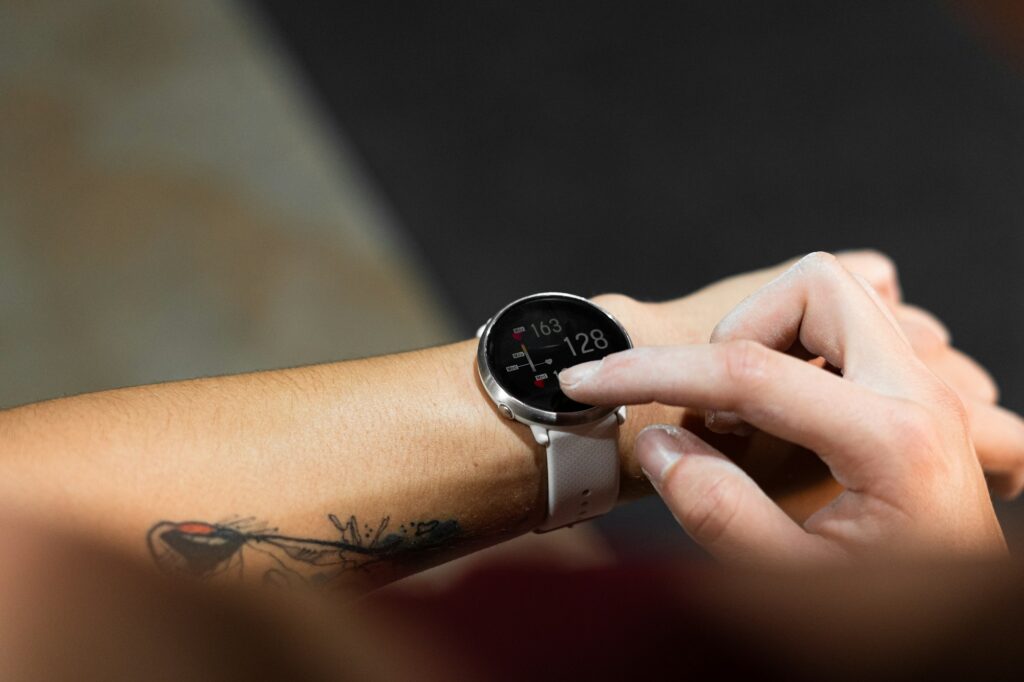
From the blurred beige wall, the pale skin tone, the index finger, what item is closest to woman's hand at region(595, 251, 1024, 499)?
the pale skin tone

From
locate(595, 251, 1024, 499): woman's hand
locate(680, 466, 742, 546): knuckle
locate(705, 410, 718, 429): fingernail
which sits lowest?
locate(595, 251, 1024, 499): woman's hand

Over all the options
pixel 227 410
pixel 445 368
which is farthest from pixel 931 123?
pixel 227 410

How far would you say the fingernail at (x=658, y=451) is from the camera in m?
1.06

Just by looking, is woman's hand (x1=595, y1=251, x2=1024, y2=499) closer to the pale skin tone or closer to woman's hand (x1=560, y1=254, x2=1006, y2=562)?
the pale skin tone

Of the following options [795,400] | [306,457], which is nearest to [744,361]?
[795,400]

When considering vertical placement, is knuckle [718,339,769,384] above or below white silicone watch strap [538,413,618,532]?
above

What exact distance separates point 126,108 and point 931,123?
254 centimetres

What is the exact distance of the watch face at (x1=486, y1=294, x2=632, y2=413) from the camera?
1.23m

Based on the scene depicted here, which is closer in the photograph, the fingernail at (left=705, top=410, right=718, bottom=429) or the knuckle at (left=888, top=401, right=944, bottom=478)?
the knuckle at (left=888, top=401, right=944, bottom=478)

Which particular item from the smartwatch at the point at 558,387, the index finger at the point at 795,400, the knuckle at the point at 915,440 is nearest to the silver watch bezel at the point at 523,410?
the smartwatch at the point at 558,387

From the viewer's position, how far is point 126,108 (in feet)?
8.91

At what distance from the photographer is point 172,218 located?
252 centimetres

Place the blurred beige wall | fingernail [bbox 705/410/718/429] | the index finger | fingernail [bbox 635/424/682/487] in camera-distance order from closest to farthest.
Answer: the index finger
fingernail [bbox 635/424/682/487]
fingernail [bbox 705/410/718/429]
the blurred beige wall

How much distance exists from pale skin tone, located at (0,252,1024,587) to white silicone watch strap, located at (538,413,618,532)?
7cm
